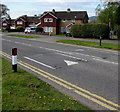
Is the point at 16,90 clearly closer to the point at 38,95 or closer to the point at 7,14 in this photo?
the point at 38,95

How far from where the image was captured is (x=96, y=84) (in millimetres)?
6527

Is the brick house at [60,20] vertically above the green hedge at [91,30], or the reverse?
the brick house at [60,20]

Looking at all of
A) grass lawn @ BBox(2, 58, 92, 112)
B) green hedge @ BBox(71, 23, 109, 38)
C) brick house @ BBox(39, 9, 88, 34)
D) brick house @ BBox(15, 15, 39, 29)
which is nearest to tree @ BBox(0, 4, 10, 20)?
brick house @ BBox(15, 15, 39, 29)

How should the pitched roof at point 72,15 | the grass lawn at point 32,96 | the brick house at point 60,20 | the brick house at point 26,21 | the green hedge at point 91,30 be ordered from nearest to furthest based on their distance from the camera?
the grass lawn at point 32,96 < the green hedge at point 91,30 < the brick house at point 60,20 < the pitched roof at point 72,15 < the brick house at point 26,21

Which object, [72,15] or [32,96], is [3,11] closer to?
[72,15]

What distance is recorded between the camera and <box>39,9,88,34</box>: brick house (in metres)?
49.2

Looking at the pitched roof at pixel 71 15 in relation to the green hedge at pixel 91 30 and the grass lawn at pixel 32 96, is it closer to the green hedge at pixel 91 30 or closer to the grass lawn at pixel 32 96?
the green hedge at pixel 91 30

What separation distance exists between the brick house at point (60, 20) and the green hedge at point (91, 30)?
1548 centimetres

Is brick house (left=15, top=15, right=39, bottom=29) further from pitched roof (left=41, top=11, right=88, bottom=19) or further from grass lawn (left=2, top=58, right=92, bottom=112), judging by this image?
grass lawn (left=2, top=58, right=92, bottom=112)

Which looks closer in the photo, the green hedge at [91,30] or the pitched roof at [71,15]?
the green hedge at [91,30]

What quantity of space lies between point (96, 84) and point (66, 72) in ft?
6.50

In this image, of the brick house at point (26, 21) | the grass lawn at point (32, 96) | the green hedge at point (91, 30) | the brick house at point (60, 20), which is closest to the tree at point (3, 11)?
the brick house at point (26, 21)

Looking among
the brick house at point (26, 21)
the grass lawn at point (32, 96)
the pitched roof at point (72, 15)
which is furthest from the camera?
Answer: the brick house at point (26, 21)

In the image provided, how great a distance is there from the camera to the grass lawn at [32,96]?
4430 mm
